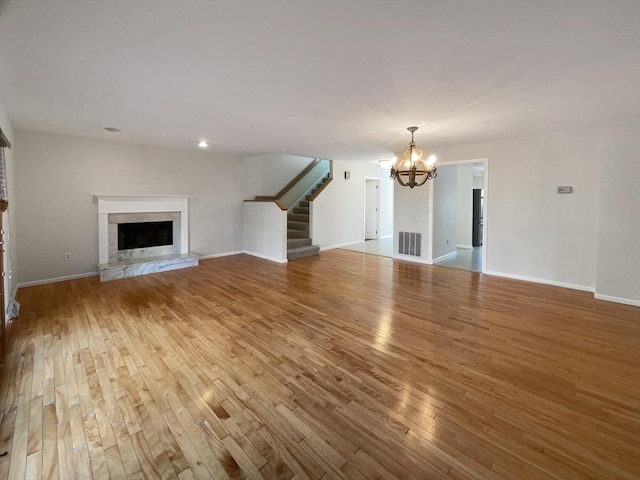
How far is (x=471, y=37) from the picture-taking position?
194 cm

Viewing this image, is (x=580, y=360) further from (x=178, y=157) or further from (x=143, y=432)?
(x=178, y=157)

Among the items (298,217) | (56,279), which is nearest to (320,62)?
(56,279)

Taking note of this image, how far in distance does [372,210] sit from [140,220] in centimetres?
688

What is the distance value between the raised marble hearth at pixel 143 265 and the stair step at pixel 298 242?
7.07ft

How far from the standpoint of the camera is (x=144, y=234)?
6.11 metres

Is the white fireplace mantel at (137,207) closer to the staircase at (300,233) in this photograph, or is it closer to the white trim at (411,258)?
the staircase at (300,233)

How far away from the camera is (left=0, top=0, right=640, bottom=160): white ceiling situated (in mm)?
1711

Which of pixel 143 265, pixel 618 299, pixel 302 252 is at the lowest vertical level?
pixel 618 299

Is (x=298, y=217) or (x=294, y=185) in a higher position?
(x=294, y=185)

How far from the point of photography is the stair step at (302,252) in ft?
23.0

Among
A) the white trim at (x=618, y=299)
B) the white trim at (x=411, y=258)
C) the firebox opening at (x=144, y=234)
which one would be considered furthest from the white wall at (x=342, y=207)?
the white trim at (x=618, y=299)

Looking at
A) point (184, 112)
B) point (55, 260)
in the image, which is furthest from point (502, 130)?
point (55, 260)

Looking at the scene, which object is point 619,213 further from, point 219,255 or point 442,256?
point 219,255

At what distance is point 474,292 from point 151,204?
6.11 meters
